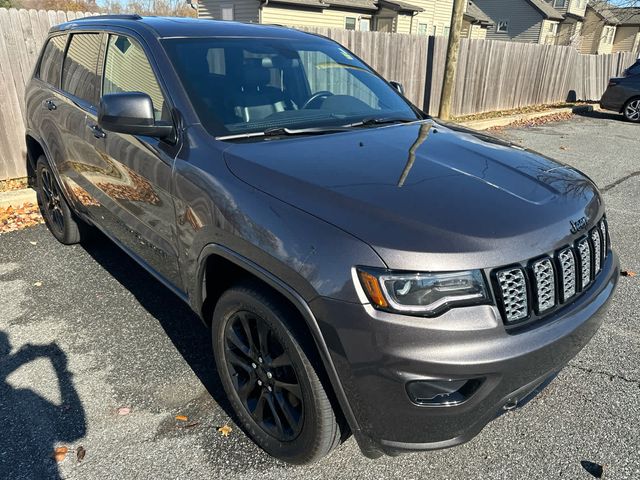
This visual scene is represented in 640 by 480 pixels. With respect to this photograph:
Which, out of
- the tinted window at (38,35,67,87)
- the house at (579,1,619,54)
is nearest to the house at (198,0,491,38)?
the tinted window at (38,35,67,87)

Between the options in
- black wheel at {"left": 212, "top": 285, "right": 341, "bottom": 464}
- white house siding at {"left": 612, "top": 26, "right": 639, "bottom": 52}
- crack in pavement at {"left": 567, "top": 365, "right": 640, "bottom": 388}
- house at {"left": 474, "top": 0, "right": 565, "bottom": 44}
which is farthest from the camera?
white house siding at {"left": 612, "top": 26, "right": 639, "bottom": 52}

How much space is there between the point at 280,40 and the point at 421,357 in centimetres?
250

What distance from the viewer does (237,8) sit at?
2138 centimetres

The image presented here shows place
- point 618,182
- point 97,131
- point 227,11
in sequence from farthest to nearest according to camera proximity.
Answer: point 227,11 → point 618,182 → point 97,131

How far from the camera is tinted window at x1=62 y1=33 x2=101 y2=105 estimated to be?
11.2 ft

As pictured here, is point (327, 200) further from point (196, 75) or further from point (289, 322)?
point (196, 75)

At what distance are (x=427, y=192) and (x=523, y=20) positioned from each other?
42.6m

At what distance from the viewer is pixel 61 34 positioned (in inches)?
161

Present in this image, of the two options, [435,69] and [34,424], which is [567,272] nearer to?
[34,424]

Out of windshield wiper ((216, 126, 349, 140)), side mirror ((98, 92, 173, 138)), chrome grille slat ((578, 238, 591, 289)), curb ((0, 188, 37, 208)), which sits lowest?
curb ((0, 188, 37, 208))

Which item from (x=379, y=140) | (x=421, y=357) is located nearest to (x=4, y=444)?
(x=421, y=357)

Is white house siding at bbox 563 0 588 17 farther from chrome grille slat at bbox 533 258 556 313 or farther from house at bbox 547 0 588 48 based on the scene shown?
chrome grille slat at bbox 533 258 556 313

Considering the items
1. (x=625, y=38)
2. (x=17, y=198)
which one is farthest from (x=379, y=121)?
(x=625, y=38)

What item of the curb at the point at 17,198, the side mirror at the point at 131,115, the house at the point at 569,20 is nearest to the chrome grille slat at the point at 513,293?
the side mirror at the point at 131,115
